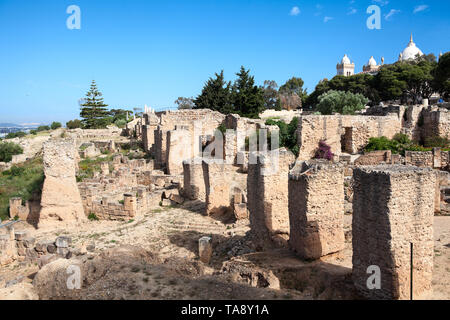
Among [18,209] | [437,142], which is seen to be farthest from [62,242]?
[437,142]

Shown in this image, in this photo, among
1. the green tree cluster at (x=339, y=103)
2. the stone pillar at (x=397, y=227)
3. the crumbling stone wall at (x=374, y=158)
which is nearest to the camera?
the stone pillar at (x=397, y=227)

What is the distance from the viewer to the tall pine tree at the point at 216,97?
28.2 meters

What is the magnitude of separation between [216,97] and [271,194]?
68.7 feet

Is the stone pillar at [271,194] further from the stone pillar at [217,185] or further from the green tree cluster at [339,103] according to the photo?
the green tree cluster at [339,103]

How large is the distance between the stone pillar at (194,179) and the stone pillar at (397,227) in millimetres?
8717

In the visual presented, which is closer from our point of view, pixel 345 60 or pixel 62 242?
pixel 62 242

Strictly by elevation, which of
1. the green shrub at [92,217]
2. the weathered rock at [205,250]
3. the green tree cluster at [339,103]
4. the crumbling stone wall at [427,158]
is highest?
the green tree cluster at [339,103]

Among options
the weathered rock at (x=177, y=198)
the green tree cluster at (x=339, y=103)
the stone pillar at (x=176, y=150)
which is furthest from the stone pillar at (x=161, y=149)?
the green tree cluster at (x=339, y=103)

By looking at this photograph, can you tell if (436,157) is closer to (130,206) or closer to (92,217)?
(130,206)

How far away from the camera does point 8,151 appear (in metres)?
25.4

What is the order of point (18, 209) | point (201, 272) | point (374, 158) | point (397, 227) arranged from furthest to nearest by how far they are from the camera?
point (374, 158)
point (18, 209)
point (201, 272)
point (397, 227)

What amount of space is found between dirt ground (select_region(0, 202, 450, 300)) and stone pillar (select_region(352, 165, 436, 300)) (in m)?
0.65

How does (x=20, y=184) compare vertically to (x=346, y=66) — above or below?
below
